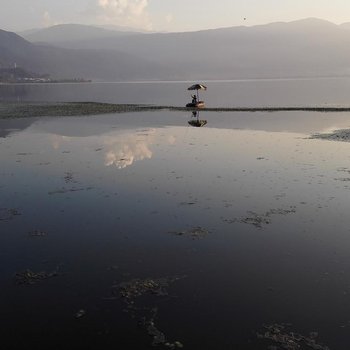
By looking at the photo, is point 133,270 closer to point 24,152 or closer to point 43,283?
point 43,283

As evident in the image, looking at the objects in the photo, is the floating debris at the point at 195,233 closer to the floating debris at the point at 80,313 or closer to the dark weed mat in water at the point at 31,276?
the dark weed mat in water at the point at 31,276

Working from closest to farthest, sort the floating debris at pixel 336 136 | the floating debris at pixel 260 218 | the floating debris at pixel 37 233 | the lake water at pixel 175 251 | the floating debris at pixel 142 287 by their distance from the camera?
the lake water at pixel 175 251
the floating debris at pixel 142 287
the floating debris at pixel 37 233
the floating debris at pixel 260 218
the floating debris at pixel 336 136

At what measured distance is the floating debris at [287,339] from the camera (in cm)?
974

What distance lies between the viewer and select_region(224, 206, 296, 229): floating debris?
689 inches

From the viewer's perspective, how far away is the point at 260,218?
18.1 meters

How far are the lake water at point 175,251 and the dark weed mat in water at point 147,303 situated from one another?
4 cm

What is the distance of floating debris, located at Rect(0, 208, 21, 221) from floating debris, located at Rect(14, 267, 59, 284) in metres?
5.60

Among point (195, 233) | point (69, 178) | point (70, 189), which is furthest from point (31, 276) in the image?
point (69, 178)

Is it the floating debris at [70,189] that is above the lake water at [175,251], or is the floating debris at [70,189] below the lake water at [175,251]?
above

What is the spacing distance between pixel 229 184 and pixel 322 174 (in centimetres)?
590

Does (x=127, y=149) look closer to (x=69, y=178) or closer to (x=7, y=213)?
(x=69, y=178)

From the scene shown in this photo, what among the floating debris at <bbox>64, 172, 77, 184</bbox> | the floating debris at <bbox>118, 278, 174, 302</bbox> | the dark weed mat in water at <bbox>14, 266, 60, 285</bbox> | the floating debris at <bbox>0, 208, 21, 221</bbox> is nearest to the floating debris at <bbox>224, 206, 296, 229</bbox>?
the floating debris at <bbox>118, 278, 174, 302</bbox>

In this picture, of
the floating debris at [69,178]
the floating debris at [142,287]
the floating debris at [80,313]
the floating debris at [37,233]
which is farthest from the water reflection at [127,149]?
the floating debris at [80,313]

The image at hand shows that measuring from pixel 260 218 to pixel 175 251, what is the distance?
471 centimetres
